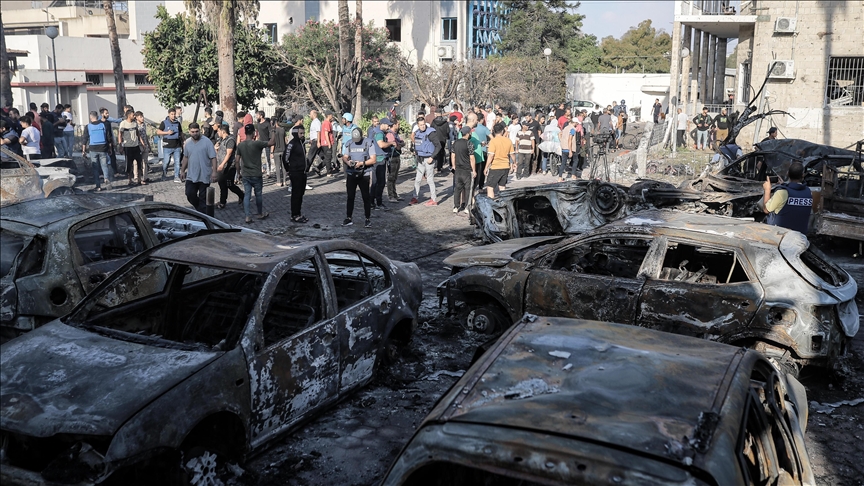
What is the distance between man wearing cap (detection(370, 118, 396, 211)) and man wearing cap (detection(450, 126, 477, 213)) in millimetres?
1440

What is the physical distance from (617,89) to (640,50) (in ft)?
65.4

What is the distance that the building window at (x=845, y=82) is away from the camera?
80.2ft

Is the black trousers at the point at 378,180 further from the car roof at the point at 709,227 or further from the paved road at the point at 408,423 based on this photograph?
the car roof at the point at 709,227

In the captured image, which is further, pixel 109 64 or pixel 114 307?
A: pixel 109 64

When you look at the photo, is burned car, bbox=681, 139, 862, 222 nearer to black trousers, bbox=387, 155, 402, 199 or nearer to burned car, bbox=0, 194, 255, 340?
black trousers, bbox=387, 155, 402, 199

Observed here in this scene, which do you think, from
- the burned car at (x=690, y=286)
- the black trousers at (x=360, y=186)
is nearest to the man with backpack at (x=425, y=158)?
the black trousers at (x=360, y=186)

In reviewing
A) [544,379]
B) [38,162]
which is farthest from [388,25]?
[544,379]

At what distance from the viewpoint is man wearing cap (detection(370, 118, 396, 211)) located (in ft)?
49.3

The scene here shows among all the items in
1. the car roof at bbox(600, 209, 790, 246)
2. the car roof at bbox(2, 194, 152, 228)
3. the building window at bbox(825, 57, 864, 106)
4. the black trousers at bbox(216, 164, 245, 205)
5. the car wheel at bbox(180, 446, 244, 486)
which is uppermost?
the building window at bbox(825, 57, 864, 106)

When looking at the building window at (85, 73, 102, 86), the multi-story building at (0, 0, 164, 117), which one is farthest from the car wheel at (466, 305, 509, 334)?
the building window at (85, 73, 102, 86)

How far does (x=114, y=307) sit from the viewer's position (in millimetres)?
5676

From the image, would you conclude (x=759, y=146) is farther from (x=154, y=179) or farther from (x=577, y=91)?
(x=577, y=91)

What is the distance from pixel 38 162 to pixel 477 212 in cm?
948

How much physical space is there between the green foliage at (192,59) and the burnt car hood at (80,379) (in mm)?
26635
